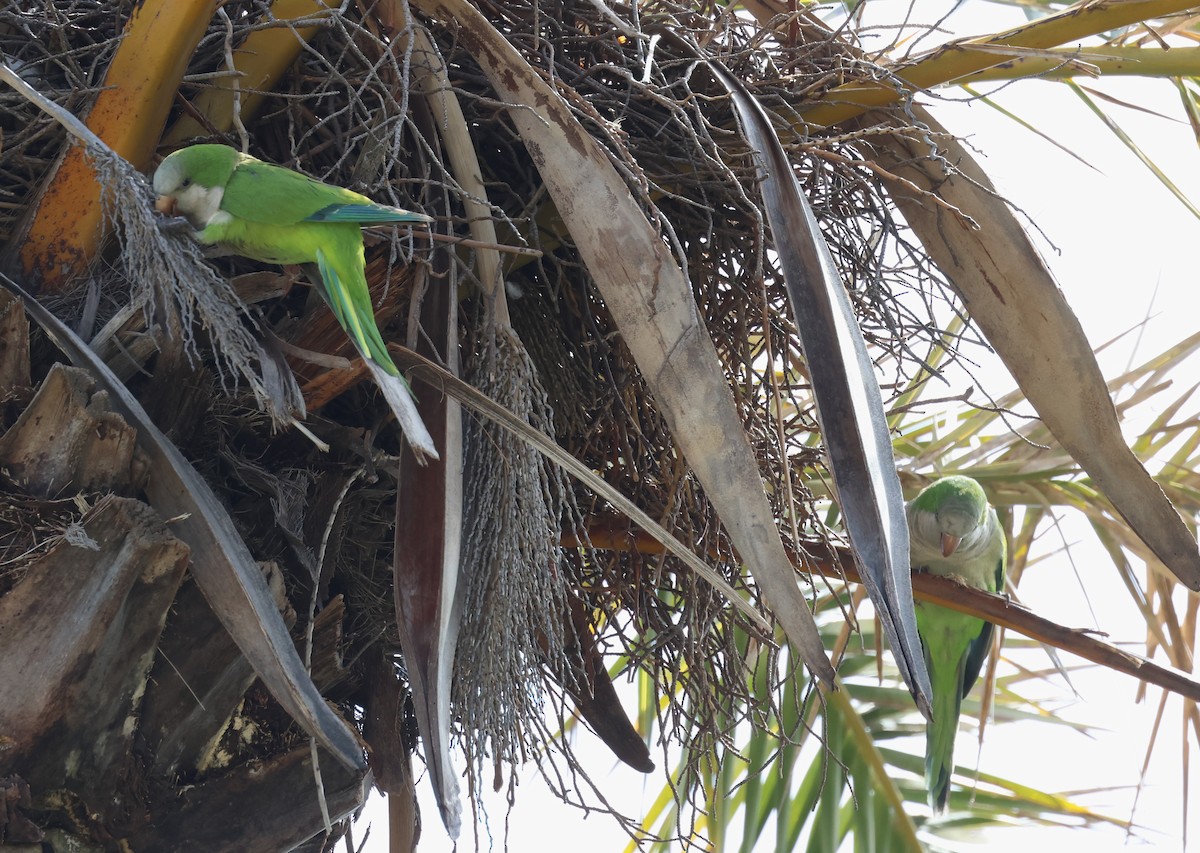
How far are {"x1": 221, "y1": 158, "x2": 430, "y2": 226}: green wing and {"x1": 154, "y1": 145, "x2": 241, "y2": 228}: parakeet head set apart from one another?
0.05 feet

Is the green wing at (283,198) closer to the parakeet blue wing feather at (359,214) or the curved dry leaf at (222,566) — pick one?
the parakeet blue wing feather at (359,214)

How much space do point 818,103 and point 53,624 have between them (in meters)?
1.20

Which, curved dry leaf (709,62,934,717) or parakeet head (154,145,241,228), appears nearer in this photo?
curved dry leaf (709,62,934,717)

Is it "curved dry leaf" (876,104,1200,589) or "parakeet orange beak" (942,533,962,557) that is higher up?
"curved dry leaf" (876,104,1200,589)

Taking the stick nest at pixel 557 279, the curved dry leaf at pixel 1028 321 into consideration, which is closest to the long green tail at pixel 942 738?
the stick nest at pixel 557 279

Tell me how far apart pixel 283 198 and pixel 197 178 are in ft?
0.43

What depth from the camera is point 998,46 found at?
144 centimetres

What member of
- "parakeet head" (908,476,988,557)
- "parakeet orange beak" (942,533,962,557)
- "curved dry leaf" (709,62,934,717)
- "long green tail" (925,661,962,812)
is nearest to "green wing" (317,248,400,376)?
"curved dry leaf" (709,62,934,717)

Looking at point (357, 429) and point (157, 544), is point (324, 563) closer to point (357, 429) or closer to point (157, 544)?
point (357, 429)

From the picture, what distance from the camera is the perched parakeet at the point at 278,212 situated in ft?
4.25

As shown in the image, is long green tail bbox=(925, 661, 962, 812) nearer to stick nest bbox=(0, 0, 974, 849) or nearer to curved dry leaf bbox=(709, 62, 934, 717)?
stick nest bbox=(0, 0, 974, 849)

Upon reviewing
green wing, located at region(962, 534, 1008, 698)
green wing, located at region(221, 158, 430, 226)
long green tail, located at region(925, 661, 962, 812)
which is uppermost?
green wing, located at region(221, 158, 430, 226)

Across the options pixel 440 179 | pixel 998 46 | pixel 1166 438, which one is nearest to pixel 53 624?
pixel 440 179

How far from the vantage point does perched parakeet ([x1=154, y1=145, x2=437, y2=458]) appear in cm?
129
